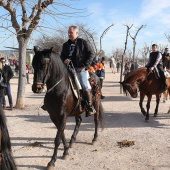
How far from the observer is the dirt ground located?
4801 mm

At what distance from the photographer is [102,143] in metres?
5.99

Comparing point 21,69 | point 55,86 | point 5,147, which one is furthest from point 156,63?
point 5,147

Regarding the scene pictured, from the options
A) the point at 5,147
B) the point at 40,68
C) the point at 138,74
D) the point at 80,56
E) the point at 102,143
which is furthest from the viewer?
the point at 138,74

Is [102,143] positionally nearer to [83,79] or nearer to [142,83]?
[83,79]

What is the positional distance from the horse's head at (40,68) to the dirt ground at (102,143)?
5.29 feet

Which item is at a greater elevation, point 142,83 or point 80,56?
point 80,56

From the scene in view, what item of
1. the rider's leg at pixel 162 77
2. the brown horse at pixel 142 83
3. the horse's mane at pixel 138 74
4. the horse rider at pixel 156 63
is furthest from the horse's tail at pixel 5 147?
the rider's leg at pixel 162 77

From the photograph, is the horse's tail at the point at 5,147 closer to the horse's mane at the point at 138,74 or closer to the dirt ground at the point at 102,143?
the dirt ground at the point at 102,143

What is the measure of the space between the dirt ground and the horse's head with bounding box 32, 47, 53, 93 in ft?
5.29

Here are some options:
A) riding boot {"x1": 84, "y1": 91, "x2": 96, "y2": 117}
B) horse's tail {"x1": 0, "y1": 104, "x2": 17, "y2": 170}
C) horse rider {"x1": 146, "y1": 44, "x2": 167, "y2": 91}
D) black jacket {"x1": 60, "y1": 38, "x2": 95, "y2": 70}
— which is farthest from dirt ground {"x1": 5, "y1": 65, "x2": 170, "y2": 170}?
horse's tail {"x1": 0, "y1": 104, "x2": 17, "y2": 170}

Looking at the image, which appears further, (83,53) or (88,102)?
(88,102)

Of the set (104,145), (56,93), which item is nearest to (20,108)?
(104,145)

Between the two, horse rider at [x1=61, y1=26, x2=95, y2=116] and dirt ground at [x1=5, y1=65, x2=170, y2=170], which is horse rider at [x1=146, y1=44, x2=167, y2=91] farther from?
horse rider at [x1=61, y1=26, x2=95, y2=116]

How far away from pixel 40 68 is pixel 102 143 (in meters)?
2.75
